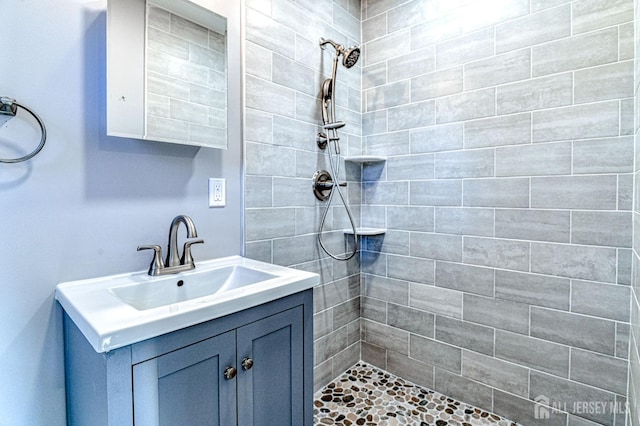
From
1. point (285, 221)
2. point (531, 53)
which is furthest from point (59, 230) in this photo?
point (531, 53)

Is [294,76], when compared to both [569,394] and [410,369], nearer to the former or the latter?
[410,369]

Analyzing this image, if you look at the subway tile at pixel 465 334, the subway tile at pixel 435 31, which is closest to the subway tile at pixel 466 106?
the subway tile at pixel 435 31

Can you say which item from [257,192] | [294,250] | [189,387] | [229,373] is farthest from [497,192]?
[189,387]

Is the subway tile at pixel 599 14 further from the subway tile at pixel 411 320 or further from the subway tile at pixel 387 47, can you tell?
the subway tile at pixel 411 320

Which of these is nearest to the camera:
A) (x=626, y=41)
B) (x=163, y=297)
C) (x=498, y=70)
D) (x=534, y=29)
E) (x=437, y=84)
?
(x=163, y=297)

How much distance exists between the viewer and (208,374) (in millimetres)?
905

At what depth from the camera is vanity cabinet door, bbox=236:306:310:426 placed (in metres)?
1.00

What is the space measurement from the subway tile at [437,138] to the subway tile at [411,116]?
0.05 metres

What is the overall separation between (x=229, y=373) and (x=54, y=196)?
79 centimetres

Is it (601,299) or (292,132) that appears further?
(292,132)

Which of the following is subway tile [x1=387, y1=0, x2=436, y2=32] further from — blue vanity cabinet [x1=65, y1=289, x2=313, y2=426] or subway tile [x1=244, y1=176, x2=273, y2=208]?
blue vanity cabinet [x1=65, y1=289, x2=313, y2=426]

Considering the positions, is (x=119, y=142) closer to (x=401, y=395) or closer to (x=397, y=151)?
(x=397, y=151)

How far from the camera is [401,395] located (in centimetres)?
190

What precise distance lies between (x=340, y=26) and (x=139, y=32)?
1311 mm
